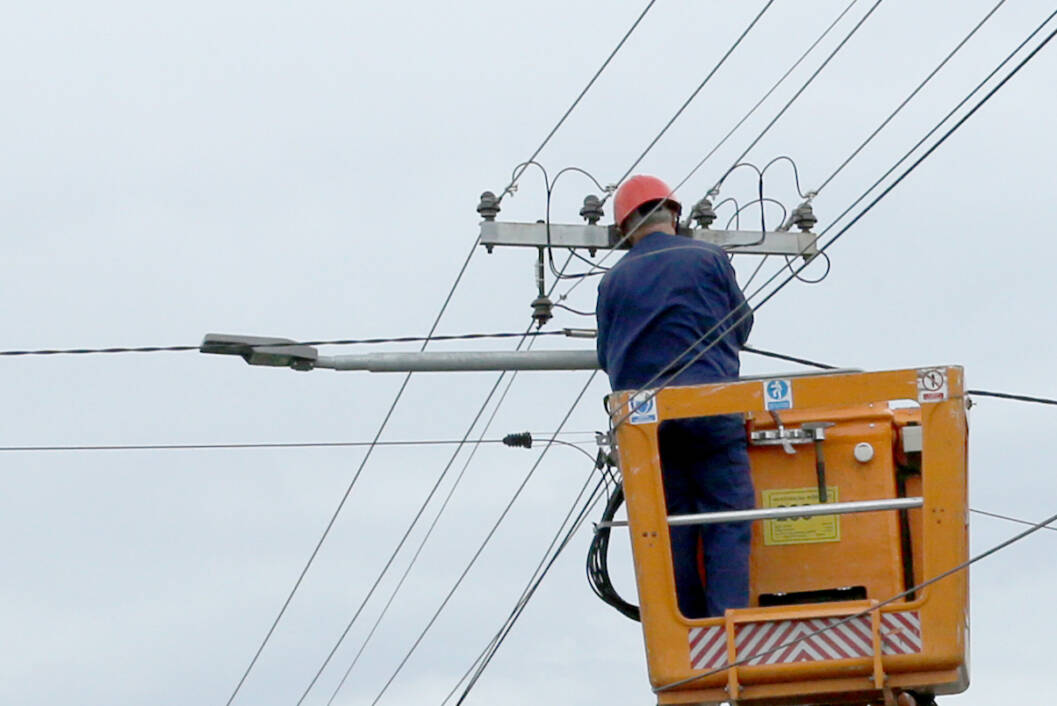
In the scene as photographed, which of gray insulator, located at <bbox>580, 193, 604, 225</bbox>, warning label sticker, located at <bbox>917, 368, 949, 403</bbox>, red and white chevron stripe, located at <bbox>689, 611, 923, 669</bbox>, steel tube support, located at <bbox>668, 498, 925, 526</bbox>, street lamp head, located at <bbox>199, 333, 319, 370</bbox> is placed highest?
gray insulator, located at <bbox>580, 193, 604, 225</bbox>

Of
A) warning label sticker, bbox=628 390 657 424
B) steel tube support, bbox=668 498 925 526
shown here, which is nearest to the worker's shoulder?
warning label sticker, bbox=628 390 657 424

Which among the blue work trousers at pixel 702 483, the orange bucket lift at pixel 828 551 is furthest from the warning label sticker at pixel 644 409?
the blue work trousers at pixel 702 483

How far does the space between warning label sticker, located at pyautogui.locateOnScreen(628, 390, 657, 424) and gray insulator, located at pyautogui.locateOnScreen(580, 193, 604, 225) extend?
3.84m

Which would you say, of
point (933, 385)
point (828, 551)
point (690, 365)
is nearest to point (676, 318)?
point (690, 365)

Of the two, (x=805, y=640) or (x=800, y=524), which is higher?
(x=800, y=524)

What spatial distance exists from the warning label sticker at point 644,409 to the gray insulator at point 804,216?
451cm

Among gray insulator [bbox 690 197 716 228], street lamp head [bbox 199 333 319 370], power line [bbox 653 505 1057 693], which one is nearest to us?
power line [bbox 653 505 1057 693]

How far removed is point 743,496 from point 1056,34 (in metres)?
2.14

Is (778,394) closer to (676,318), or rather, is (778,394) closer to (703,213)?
(676,318)

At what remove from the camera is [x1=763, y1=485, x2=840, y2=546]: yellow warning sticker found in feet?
30.1

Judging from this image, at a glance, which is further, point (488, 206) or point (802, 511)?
point (488, 206)

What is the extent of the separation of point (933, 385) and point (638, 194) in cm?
229

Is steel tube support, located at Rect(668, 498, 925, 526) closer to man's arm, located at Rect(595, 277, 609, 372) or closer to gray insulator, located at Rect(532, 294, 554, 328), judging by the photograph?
man's arm, located at Rect(595, 277, 609, 372)

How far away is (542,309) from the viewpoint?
41.8ft
